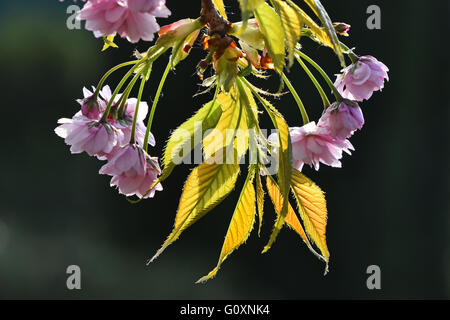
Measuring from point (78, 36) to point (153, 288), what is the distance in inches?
51.5

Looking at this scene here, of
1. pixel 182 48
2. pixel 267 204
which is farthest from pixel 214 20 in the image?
pixel 267 204

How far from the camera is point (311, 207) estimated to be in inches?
21.4

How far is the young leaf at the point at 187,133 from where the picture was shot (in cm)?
50

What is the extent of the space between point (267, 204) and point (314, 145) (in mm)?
1831

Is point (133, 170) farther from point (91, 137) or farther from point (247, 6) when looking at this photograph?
point (247, 6)

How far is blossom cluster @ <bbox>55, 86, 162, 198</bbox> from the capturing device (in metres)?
0.56

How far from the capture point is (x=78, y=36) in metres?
3.03

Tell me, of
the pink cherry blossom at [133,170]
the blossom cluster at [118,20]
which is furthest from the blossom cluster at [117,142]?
the blossom cluster at [118,20]

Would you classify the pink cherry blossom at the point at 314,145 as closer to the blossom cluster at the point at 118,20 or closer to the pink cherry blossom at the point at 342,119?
the pink cherry blossom at the point at 342,119

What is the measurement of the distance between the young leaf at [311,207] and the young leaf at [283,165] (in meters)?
0.05

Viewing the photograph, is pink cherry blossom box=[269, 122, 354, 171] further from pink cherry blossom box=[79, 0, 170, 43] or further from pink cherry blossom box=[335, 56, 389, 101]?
pink cherry blossom box=[79, 0, 170, 43]
